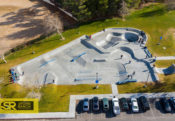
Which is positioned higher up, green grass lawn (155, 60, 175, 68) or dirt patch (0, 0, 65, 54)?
dirt patch (0, 0, 65, 54)

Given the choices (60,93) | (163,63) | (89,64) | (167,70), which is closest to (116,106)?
(60,93)

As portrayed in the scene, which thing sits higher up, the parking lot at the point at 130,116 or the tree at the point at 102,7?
the tree at the point at 102,7

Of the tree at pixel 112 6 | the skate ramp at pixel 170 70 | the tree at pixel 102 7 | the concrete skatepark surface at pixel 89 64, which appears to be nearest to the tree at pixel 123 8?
the tree at pixel 112 6

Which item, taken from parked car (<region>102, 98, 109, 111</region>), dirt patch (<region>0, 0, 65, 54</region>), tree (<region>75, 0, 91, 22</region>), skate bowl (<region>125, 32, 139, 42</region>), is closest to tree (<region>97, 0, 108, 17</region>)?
tree (<region>75, 0, 91, 22</region>)

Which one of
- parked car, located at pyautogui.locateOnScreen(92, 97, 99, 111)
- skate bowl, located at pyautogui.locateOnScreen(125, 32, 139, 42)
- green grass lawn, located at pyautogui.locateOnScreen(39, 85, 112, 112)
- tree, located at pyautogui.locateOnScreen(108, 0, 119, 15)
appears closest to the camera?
parked car, located at pyautogui.locateOnScreen(92, 97, 99, 111)

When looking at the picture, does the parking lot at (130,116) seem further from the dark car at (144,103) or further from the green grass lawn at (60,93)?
the green grass lawn at (60,93)

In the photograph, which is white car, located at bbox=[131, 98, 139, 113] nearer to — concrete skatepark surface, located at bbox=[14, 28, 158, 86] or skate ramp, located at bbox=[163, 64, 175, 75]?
concrete skatepark surface, located at bbox=[14, 28, 158, 86]

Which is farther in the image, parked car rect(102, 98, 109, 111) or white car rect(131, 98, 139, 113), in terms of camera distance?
parked car rect(102, 98, 109, 111)

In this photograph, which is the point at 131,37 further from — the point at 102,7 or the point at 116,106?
the point at 116,106

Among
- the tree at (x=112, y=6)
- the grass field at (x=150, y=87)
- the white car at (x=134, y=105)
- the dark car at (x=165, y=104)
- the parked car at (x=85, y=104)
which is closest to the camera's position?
the dark car at (x=165, y=104)
